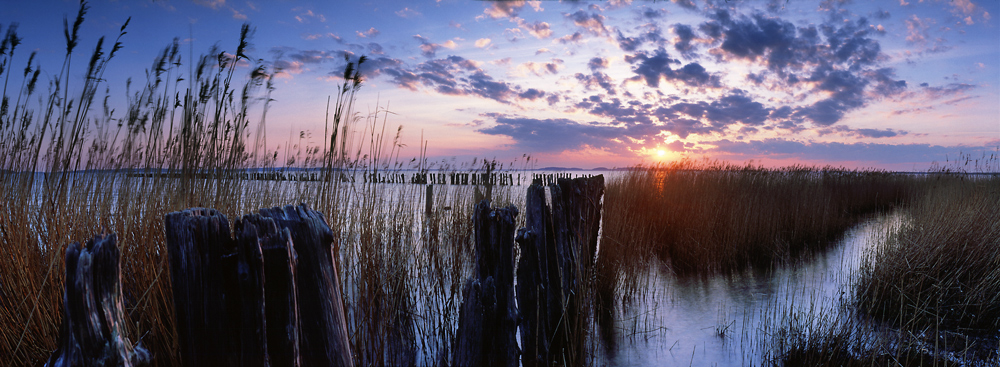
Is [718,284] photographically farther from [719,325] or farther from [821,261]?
[821,261]

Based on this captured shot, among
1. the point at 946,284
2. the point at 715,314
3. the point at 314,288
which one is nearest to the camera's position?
the point at 314,288

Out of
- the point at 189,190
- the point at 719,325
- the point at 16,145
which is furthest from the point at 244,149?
the point at 719,325

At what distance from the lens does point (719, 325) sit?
382cm

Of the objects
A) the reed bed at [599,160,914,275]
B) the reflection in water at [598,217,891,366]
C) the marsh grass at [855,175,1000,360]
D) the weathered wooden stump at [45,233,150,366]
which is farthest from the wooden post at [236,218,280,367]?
the marsh grass at [855,175,1000,360]

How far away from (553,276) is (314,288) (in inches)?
62.3

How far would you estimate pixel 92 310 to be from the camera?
1.08 m

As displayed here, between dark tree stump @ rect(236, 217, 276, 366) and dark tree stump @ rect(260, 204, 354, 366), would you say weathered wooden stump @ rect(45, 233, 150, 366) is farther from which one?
dark tree stump @ rect(260, 204, 354, 366)

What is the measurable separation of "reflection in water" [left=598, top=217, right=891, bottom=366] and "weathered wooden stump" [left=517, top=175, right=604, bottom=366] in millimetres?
751

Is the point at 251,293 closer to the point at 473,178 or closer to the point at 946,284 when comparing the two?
the point at 946,284

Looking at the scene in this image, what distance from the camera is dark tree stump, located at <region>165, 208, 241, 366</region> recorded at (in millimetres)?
1237

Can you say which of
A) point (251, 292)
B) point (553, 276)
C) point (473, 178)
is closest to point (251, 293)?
point (251, 292)

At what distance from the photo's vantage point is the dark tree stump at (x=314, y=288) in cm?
139

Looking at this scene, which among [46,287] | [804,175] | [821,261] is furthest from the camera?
[804,175]

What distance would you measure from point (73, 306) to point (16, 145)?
404cm
